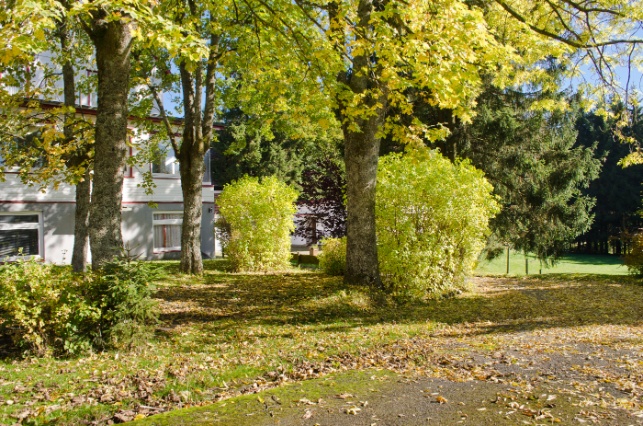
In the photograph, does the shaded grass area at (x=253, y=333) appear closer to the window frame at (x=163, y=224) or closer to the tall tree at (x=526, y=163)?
the tall tree at (x=526, y=163)

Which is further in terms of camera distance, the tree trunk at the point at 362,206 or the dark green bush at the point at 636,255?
the dark green bush at the point at 636,255

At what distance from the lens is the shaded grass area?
206 inches

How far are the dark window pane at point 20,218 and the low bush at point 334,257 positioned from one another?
11462 millimetres

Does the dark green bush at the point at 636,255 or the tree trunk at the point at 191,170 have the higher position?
the tree trunk at the point at 191,170

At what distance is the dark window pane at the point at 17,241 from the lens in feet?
64.1

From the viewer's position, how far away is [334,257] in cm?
1706

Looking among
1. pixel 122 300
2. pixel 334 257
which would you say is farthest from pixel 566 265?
pixel 122 300

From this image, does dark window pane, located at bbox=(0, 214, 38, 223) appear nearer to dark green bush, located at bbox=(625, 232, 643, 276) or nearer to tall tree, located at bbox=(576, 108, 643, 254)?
dark green bush, located at bbox=(625, 232, 643, 276)

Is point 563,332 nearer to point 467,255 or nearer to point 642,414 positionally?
point 467,255

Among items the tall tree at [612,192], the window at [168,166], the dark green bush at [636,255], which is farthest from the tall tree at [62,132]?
the tall tree at [612,192]

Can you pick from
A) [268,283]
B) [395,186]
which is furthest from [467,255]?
[268,283]

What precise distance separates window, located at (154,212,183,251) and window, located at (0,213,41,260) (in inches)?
197

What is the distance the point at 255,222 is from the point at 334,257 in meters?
2.96

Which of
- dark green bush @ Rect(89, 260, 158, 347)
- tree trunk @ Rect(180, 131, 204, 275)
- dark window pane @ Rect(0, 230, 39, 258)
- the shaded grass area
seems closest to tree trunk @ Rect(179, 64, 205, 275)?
tree trunk @ Rect(180, 131, 204, 275)
